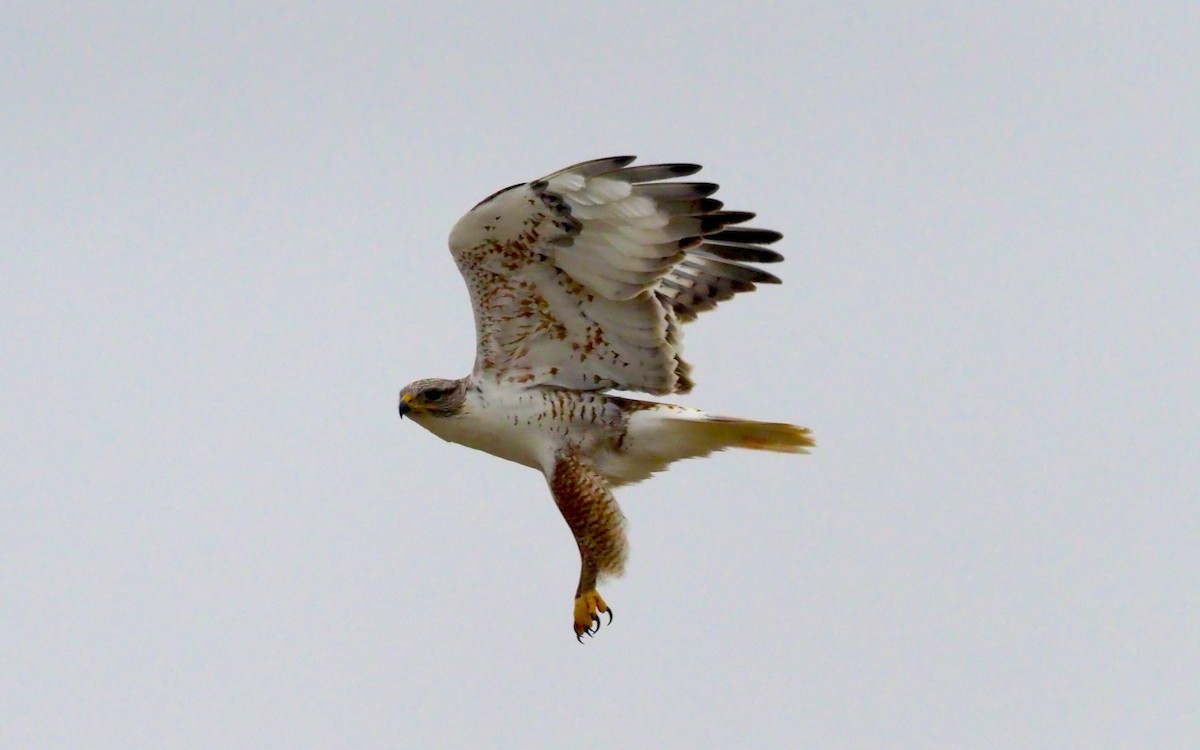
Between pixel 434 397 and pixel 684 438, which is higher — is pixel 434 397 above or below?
above

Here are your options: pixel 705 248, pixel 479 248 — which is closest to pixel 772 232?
pixel 705 248

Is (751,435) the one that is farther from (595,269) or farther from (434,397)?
(434,397)

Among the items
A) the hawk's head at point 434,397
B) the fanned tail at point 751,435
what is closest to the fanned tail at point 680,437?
the fanned tail at point 751,435

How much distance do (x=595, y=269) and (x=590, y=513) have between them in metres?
1.53

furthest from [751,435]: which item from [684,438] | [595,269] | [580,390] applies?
[595,269]

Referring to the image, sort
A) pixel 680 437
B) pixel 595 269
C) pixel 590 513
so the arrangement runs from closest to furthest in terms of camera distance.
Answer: pixel 595 269 < pixel 590 513 < pixel 680 437

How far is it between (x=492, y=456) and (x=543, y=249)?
63.9 inches

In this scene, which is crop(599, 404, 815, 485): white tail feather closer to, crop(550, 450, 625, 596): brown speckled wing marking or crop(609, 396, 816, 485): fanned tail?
crop(609, 396, 816, 485): fanned tail

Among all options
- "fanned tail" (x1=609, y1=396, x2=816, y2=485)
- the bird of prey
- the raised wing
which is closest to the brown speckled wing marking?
the bird of prey

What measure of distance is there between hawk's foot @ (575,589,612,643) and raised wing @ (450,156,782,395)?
1319 millimetres

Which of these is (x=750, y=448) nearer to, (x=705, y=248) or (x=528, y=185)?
(x=705, y=248)

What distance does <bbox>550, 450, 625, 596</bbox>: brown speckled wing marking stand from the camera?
12.5 m

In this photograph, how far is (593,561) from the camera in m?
12.6

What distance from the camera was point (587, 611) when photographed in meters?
12.7
